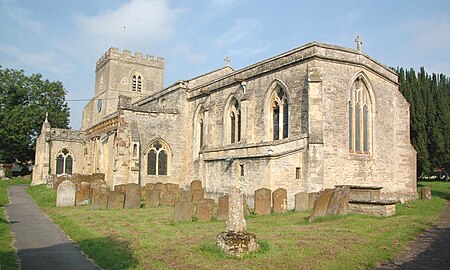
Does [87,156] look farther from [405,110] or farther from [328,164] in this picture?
[405,110]

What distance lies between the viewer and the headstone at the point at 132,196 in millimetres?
17562

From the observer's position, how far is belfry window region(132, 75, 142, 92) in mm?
47969

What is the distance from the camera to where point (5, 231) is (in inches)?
430

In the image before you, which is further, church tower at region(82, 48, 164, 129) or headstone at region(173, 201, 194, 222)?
church tower at region(82, 48, 164, 129)

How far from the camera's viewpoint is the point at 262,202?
15031mm

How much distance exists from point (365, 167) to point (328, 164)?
262cm

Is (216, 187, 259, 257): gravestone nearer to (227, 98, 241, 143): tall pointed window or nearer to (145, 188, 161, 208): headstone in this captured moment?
(145, 188, 161, 208): headstone

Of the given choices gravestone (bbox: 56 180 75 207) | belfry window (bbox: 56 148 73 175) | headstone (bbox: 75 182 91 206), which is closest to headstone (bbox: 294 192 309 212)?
headstone (bbox: 75 182 91 206)

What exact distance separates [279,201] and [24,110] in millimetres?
37824

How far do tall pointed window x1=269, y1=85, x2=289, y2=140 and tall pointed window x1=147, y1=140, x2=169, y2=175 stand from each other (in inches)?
348

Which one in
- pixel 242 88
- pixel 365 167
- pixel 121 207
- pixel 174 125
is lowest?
pixel 121 207

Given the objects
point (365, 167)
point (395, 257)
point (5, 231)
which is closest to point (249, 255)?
point (395, 257)

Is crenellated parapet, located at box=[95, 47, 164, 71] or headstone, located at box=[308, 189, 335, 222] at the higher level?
crenellated parapet, located at box=[95, 47, 164, 71]

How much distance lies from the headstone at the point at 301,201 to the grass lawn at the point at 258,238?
0.96m
